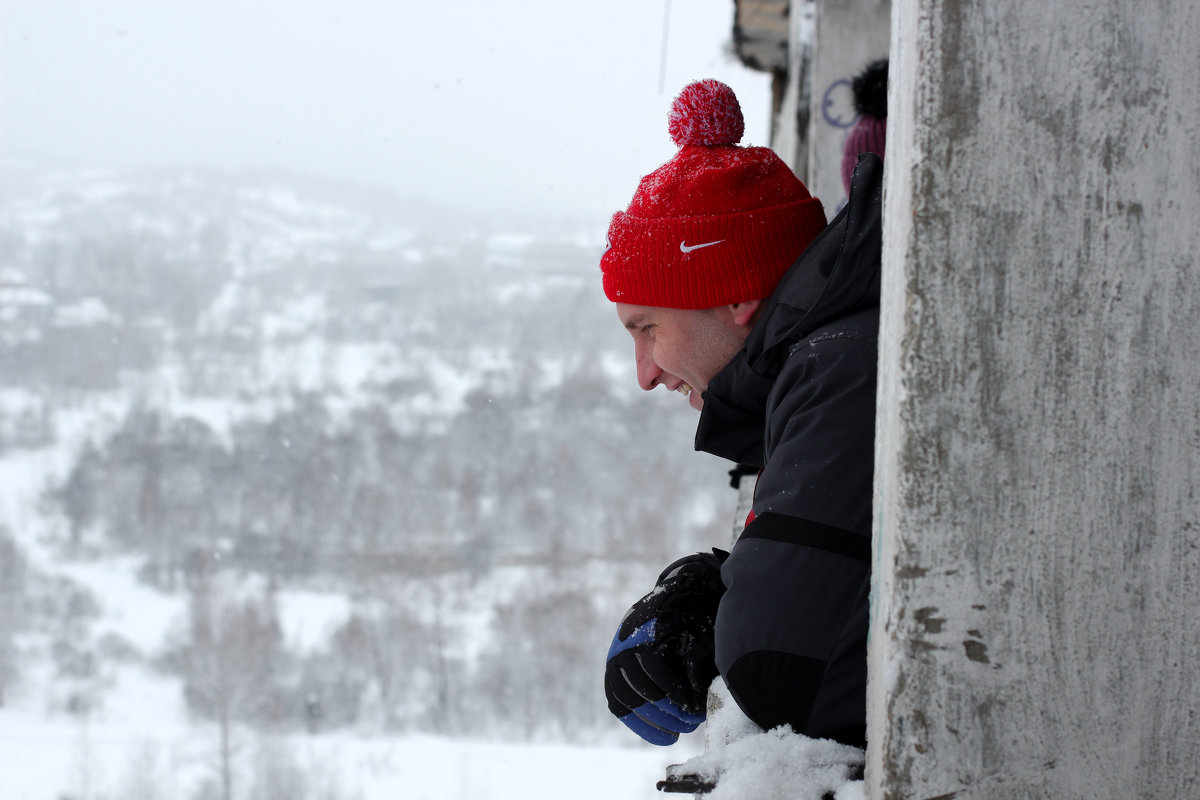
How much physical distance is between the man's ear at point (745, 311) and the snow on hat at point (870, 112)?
1.73 meters

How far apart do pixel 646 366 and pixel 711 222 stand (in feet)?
0.88

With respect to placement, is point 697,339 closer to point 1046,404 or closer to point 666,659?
point 666,659

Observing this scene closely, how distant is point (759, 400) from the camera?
129cm

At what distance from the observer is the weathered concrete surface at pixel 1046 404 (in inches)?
26.4

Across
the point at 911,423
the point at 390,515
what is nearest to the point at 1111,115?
the point at 911,423

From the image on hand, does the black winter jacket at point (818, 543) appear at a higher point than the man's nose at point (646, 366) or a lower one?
lower

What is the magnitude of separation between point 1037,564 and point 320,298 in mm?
55961

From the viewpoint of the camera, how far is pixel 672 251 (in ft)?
4.53

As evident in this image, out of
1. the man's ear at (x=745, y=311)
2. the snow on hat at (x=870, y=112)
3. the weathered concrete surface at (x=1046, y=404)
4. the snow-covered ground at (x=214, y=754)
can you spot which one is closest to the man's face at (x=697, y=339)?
the man's ear at (x=745, y=311)

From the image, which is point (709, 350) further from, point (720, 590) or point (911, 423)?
point (911, 423)

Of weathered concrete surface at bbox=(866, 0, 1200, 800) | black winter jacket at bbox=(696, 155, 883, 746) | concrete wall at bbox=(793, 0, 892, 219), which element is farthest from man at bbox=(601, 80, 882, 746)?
concrete wall at bbox=(793, 0, 892, 219)

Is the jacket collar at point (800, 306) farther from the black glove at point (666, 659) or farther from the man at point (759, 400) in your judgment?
the black glove at point (666, 659)

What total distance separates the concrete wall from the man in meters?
2.60

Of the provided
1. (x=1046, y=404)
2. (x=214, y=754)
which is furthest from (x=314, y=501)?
(x=1046, y=404)
